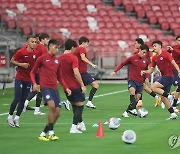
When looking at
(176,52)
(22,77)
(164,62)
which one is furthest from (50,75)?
(176,52)

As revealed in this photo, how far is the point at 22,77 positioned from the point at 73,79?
220 centimetres

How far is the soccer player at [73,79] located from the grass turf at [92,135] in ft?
1.16

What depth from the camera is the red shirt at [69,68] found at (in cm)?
1698

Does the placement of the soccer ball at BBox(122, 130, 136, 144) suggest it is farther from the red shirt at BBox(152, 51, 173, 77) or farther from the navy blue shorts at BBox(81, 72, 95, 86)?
the navy blue shorts at BBox(81, 72, 95, 86)

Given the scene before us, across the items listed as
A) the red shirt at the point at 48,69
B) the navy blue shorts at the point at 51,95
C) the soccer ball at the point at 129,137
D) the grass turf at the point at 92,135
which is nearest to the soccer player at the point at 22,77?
the grass turf at the point at 92,135

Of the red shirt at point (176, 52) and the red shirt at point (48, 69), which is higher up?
the red shirt at point (48, 69)

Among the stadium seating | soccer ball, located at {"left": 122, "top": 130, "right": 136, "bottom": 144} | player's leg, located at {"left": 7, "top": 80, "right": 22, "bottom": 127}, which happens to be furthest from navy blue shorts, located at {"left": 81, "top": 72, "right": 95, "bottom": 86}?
the stadium seating

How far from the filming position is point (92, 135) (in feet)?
55.1

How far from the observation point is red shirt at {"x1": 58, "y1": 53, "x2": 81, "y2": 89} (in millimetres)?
16984

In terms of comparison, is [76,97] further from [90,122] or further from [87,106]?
Answer: [87,106]

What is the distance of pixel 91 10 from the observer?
151 feet

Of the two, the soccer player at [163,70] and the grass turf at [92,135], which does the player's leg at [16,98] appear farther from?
the soccer player at [163,70]

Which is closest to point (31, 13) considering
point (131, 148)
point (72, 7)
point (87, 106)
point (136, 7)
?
point (72, 7)

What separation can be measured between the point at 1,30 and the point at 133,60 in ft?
60.5
